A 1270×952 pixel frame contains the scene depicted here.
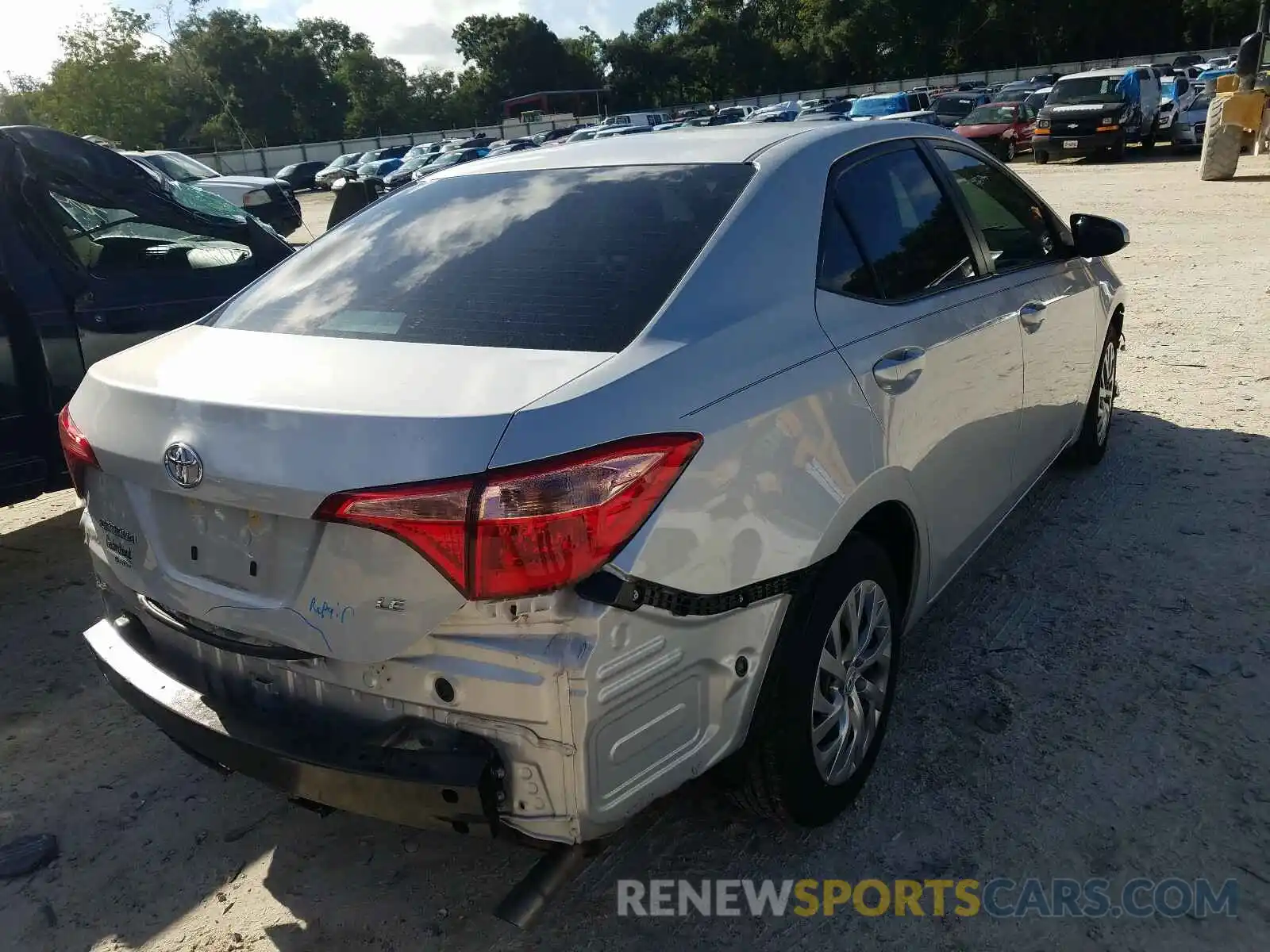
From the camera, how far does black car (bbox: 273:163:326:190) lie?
1420 inches

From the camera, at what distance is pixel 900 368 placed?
8.68ft

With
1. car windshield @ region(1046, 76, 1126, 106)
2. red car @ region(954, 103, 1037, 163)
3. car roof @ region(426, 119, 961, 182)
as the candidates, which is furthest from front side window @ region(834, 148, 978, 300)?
red car @ region(954, 103, 1037, 163)

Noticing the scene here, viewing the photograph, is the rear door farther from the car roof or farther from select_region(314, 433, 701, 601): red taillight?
select_region(314, 433, 701, 601): red taillight

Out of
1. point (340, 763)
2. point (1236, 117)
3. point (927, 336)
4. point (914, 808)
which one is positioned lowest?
point (1236, 117)

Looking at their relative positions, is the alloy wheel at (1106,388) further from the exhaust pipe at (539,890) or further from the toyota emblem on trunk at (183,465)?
the toyota emblem on trunk at (183,465)

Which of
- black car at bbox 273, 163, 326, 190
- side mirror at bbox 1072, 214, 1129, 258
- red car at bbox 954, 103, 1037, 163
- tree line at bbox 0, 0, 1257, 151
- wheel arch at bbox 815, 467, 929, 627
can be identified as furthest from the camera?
tree line at bbox 0, 0, 1257, 151

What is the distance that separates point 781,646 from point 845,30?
75.0 metres

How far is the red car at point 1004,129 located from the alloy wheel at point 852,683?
25.5 metres

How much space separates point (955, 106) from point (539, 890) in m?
31.8

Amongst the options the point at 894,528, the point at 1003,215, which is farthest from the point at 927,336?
the point at 1003,215

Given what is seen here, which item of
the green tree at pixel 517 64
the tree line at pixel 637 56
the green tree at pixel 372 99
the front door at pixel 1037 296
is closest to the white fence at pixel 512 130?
the tree line at pixel 637 56

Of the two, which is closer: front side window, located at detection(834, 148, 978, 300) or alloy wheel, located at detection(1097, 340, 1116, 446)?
front side window, located at detection(834, 148, 978, 300)

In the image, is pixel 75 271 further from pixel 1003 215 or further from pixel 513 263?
pixel 1003 215

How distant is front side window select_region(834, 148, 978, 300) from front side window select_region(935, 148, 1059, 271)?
0.24 meters
